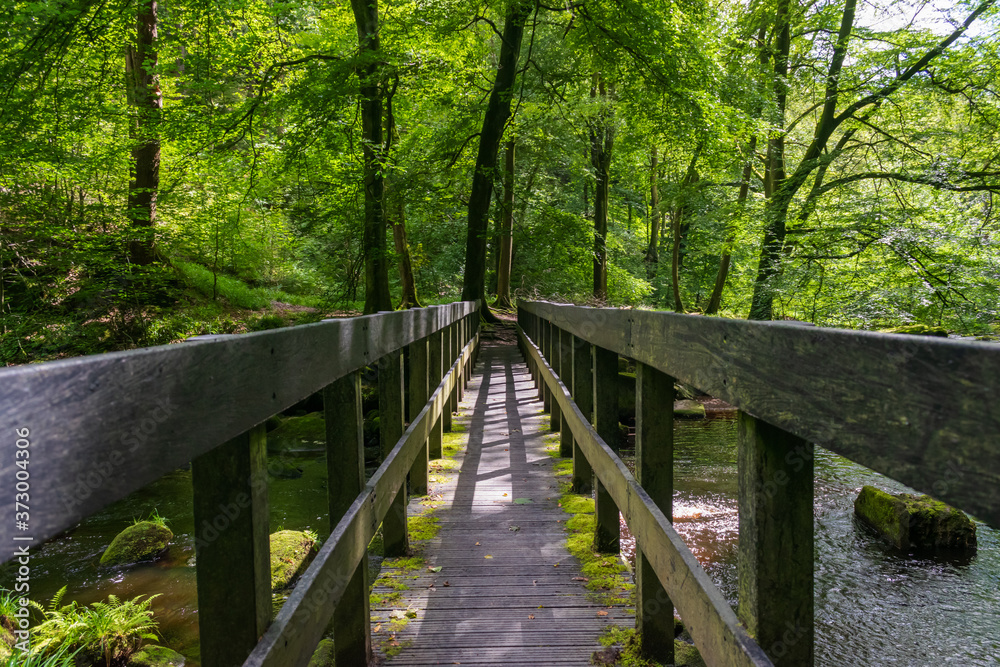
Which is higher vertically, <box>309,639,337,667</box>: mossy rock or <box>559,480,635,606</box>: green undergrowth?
<box>559,480,635,606</box>: green undergrowth

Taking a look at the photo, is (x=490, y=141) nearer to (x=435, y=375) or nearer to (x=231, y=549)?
(x=435, y=375)

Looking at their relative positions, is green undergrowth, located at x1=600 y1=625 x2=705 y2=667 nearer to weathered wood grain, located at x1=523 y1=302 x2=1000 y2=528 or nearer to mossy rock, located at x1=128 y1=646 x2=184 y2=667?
weathered wood grain, located at x1=523 y1=302 x2=1000 y2=528

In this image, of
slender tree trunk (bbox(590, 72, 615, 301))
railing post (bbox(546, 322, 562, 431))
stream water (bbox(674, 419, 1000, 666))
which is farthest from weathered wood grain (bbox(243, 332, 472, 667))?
slender tree trunk (bbox(590, 72, 615, 301))

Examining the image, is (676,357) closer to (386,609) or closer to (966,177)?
(386,609)

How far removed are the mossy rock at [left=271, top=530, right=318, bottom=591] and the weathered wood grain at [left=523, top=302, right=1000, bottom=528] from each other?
4568 mm

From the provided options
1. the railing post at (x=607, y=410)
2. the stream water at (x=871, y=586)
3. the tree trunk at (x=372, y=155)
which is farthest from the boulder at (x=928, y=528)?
the tree trunk at (x=372, y=155)

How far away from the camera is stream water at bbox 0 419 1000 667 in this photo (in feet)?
14.5

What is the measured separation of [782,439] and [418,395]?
334 centimetres

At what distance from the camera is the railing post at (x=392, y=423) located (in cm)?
326

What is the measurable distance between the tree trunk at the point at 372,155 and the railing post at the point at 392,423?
7.45m

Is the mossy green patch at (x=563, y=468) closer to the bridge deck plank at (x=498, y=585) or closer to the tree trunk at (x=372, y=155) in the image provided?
the bridge deck plank at (x=498, y=585)

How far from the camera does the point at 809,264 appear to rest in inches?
429

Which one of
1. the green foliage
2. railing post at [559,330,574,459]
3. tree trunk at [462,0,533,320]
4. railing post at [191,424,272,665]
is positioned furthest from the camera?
tree trunk at [462,0,533,320]

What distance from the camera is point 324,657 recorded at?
2506 mm
